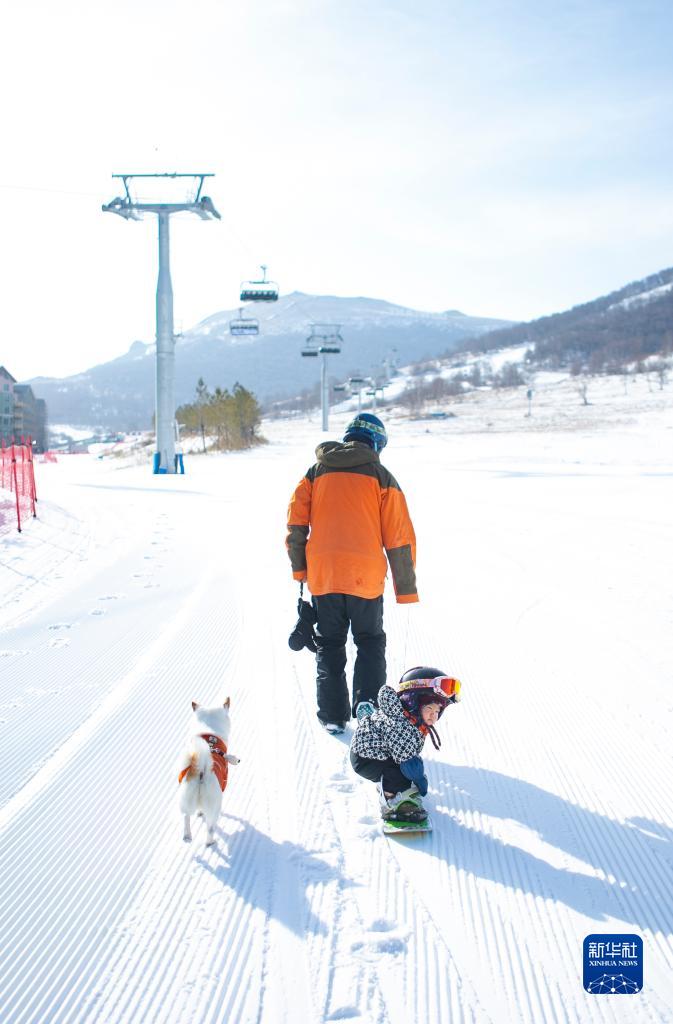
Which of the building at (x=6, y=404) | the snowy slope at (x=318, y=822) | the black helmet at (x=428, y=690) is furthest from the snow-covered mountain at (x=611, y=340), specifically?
the black helmet at (x=428, y=690)

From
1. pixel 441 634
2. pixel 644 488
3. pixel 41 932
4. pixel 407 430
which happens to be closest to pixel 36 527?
pixel 441 634

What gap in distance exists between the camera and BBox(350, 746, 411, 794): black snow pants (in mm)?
3256

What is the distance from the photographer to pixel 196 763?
2.98 meters

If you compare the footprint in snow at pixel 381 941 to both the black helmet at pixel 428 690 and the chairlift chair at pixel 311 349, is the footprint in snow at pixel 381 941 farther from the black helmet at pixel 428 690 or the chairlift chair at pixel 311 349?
the chairlift chair at pixel 311 349

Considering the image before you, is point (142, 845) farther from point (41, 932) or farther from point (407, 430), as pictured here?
point (407, 430)

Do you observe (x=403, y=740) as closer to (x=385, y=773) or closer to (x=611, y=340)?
(x=385, y=773)

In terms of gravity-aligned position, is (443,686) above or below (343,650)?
above

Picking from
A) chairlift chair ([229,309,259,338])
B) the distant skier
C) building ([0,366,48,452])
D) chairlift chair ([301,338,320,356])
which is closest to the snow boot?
the distant skier

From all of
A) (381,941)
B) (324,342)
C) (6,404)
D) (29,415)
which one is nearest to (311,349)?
(324,342)

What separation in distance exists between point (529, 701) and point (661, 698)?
32.2 inches

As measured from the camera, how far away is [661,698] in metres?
4.66

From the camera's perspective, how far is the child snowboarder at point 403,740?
10.5 ft

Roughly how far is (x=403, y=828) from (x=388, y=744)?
34 centimetres

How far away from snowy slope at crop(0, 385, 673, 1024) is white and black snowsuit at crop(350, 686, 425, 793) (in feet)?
0.65
